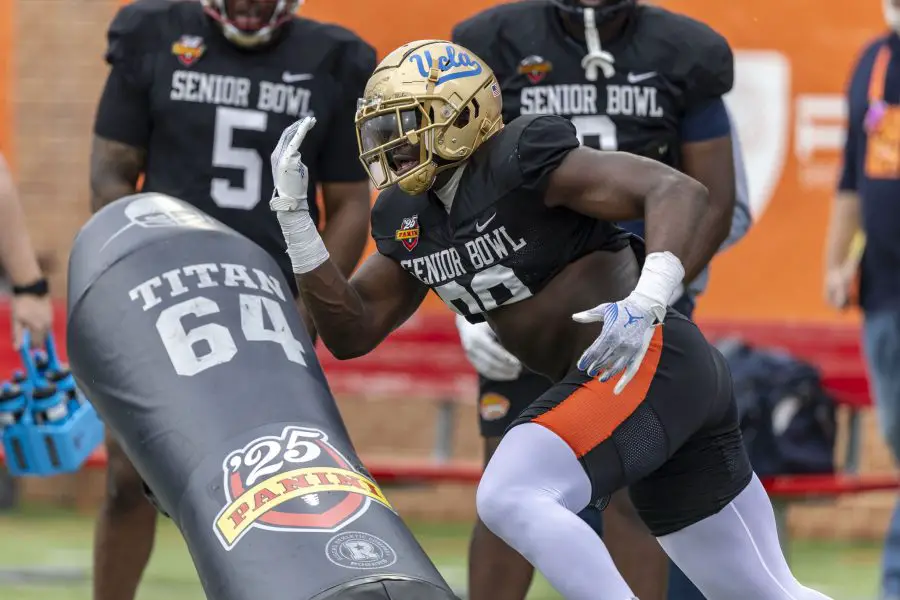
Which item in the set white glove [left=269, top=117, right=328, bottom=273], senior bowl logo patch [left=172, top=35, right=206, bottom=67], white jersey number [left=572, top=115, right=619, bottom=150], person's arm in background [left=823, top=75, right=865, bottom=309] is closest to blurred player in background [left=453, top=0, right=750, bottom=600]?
white jersey number [left=572, top=115, right=619, bottom=150]

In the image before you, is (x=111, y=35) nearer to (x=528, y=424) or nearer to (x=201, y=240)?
(x=201, y=240)

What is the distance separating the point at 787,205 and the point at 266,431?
5.09 meters

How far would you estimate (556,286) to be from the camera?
418 centimetres

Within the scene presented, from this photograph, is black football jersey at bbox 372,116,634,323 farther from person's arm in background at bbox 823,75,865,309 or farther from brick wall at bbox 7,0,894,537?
brick wall at bbox 7,0,894,537

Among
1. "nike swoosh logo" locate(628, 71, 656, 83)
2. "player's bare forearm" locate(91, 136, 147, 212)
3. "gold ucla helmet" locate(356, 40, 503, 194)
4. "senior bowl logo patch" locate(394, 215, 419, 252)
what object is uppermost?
"gold ucla helmet" locate(356, 40, 503, 194)

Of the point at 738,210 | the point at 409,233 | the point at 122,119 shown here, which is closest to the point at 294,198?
the point at 409,233

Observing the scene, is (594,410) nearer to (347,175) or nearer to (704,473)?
(704,473)

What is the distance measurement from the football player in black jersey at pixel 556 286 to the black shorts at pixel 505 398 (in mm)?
824

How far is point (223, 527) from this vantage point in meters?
4.02

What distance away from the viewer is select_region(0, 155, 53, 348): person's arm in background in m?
5.43

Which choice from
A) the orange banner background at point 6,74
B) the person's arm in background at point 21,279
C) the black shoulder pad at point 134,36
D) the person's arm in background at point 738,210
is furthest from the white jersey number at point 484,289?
the orange banner background at point 6,74

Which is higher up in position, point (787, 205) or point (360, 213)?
point (360, 213)

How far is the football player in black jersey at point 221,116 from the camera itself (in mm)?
5207

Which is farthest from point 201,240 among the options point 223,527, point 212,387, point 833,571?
point 833,571
